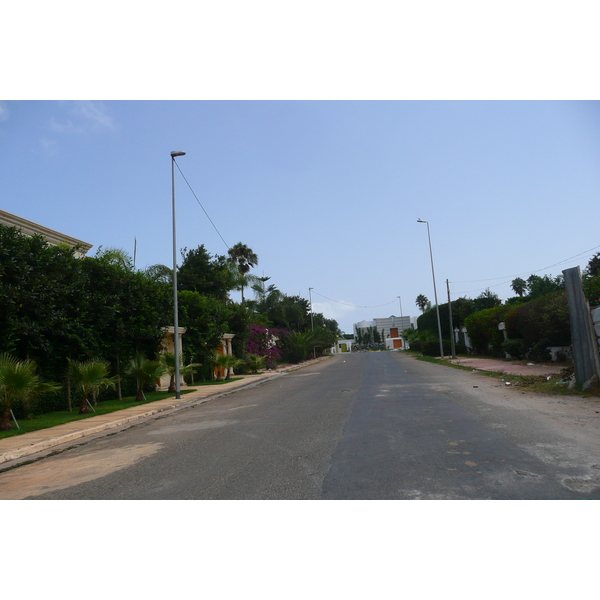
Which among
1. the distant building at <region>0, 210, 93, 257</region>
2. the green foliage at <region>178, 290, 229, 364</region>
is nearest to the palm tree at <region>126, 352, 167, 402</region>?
the distant building at <region>0, 210, 93, 257</region>

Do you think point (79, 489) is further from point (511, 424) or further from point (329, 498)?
point (511, 424)

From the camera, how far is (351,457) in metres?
6.91

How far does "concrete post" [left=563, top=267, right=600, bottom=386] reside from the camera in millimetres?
12180

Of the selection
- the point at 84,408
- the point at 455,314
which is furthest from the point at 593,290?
the point at 455,314

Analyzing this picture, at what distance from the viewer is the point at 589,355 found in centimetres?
1227

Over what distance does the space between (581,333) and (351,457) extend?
8.48 m

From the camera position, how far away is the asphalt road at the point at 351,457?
545 centimetres

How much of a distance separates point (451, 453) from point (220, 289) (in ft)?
128

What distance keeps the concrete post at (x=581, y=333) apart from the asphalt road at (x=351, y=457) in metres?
1.36

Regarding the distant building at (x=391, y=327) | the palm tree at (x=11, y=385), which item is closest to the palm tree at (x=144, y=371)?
the palm tree at (x=11, y=385)

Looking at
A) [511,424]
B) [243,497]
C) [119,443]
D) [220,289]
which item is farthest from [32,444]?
[220,289]

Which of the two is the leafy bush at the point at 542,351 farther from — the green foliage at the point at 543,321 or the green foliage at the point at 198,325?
the green foliage at the point at 198,325

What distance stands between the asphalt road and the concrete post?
53.7 inches

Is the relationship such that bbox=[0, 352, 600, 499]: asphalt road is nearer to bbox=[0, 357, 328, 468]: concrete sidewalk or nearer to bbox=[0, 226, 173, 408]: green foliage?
bbox=[0, 357, 328, 468]: concrete sidewalk
